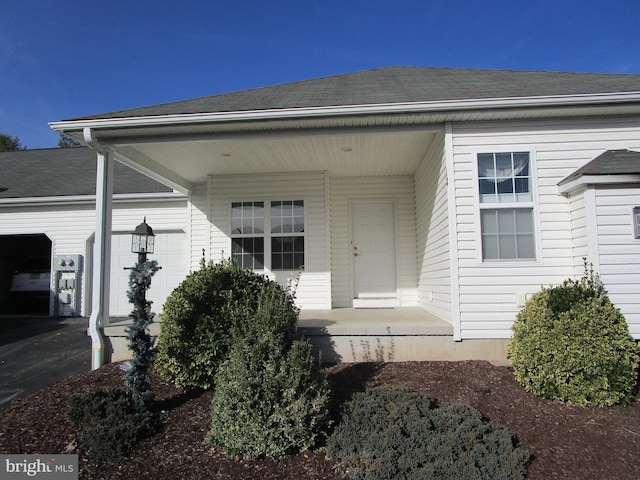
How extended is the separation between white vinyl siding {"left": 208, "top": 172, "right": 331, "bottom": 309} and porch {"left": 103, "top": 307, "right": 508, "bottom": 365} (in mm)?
2143

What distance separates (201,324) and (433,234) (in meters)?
3.71

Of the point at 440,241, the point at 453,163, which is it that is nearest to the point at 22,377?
the point at 440,241

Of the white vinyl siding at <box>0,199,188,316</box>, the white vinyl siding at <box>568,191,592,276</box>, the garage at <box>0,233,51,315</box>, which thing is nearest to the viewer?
the white vinyl siding at <box>568,191,592,276</box>

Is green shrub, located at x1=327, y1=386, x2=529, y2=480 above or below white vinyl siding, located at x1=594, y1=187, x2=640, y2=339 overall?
below

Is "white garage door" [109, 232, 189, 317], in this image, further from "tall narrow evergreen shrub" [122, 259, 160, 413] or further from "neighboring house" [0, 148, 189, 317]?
"tall narrow evergreen shrub" [122, 259, 160, 413]

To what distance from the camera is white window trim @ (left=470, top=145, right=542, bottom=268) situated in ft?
16.4

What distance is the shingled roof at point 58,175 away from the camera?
9438 millimetres

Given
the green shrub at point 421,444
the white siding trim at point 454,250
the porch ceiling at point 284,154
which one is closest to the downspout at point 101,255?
the porch ceiling at point 284,154

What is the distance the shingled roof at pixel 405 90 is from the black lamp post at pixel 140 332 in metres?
2.26

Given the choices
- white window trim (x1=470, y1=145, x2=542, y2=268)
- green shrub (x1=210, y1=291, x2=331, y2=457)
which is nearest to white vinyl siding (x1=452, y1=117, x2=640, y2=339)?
white window trim (x1=470, y1=145, x2=542, y2=268)

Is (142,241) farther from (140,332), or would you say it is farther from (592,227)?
(592,227)

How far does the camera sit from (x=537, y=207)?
5016 mm

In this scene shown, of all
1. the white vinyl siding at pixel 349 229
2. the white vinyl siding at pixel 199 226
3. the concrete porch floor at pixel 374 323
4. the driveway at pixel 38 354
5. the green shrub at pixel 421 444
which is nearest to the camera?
the green shrub at pixel 421 444

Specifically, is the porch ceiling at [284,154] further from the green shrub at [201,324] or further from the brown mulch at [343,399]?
the brown mulch at [343,399]
